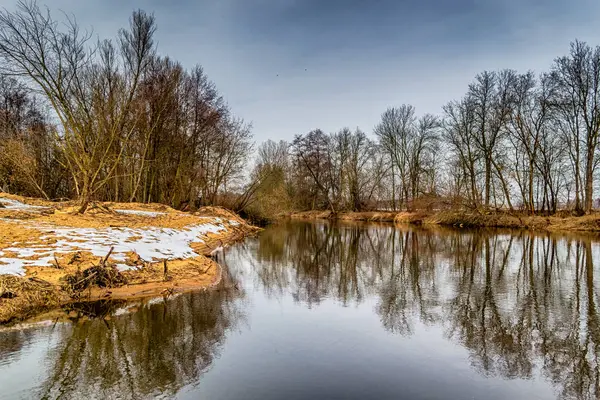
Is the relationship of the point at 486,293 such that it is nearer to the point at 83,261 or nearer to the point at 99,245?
the point at 83,261

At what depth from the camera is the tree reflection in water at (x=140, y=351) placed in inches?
148

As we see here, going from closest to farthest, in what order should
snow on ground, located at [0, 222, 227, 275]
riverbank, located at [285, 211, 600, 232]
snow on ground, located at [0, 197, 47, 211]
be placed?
snow on ground, located at [0, 222, 227, 275], snow on ground, located at [0, 197, 47, 211], riverbank, located at [285, 211, 600, 232]

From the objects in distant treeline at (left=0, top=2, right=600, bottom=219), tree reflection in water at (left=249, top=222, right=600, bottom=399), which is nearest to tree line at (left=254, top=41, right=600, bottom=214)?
distant treeline at (left=0, top=2, right=600, bottom=219)

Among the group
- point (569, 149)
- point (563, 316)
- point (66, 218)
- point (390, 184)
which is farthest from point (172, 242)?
point (390, 184)

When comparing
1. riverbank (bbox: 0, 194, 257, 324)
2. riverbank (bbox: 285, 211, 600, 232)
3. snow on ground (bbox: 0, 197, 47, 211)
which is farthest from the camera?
riverbank (bbox: 285, 211, 600, 232)

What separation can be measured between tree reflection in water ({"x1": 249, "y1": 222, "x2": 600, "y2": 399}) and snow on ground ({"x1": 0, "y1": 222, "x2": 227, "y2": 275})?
2.93 meters

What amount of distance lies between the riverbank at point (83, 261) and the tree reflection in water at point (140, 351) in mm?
1000

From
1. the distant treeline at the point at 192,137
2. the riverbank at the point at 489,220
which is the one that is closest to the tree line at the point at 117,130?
the distant treeline at the point at 192,137

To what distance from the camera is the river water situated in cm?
385

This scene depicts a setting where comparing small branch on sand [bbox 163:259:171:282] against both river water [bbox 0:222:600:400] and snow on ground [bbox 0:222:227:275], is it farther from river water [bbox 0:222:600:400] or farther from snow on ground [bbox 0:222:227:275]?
river water [bbox 0:222:600:400]

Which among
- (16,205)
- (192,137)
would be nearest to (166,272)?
(16,205)

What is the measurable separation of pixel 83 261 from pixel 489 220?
30614 mm

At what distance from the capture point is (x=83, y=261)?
25.3ft

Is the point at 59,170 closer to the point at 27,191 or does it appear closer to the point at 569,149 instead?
the point at 27,191
